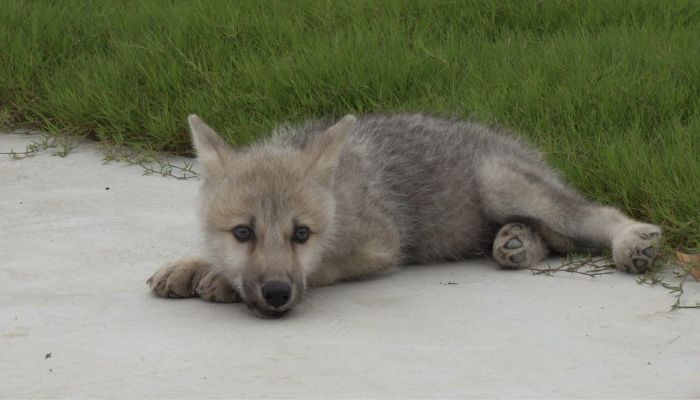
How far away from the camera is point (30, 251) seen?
17.6 feet

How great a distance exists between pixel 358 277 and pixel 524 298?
0.79 metres

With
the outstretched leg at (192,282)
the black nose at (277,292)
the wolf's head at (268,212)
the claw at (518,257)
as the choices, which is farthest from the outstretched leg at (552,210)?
the black nose at (277,292)

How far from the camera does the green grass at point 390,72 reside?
6.12m

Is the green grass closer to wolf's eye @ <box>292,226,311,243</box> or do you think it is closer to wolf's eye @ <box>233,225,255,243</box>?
wolf's eye @ <box>292,226,311,243</box>

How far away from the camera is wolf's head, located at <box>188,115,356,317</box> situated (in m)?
4.24

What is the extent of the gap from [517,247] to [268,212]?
1401 mm

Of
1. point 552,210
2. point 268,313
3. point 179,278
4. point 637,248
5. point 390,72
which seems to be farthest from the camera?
point 390,72

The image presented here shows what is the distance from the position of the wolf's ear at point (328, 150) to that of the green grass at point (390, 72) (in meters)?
1.72

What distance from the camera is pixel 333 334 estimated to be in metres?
4.14

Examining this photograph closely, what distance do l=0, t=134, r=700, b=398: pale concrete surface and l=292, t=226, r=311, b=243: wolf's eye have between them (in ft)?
0.97

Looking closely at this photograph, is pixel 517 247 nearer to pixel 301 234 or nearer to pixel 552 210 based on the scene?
pixel 552 210

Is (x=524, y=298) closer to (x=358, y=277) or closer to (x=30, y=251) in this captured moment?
(x=358, y=277)

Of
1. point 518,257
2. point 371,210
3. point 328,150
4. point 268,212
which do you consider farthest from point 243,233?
point 518,257

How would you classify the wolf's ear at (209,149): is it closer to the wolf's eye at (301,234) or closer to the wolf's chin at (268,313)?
the wolf's eye at (301,234)
